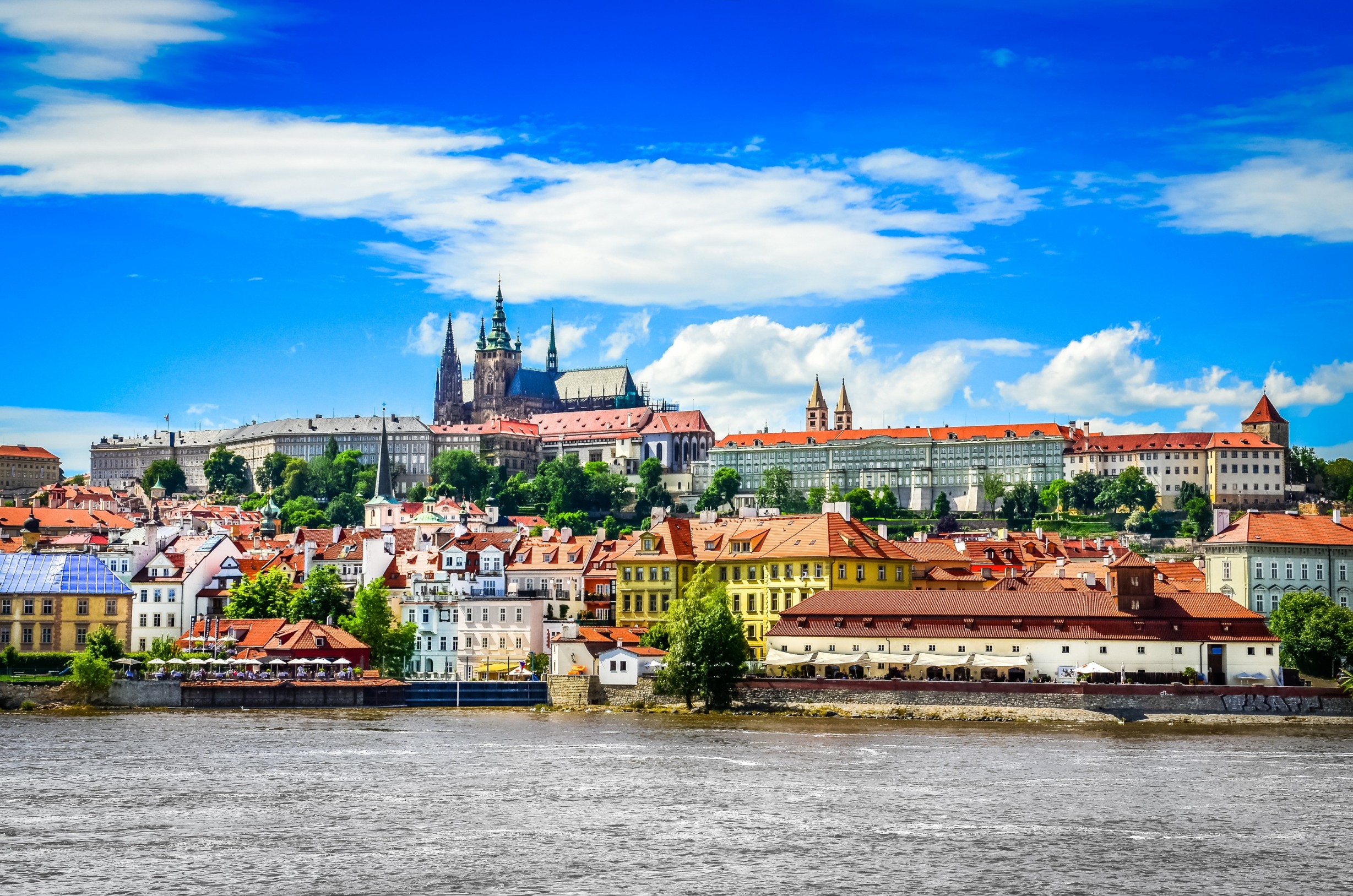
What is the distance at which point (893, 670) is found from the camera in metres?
76.8

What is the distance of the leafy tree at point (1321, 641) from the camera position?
78750 millimetres

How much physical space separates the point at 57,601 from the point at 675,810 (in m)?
55.7

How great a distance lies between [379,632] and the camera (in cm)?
8831

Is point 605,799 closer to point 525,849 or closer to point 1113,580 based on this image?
point 525,849

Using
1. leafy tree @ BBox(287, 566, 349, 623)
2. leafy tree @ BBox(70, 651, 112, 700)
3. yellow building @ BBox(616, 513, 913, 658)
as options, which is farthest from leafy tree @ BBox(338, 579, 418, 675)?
leafy tree @ BBox(70, 651, 112, 700)

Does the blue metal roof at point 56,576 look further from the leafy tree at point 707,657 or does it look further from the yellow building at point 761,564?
the leafy tree at point 707,657

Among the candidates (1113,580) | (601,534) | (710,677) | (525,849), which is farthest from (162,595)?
(525,849)

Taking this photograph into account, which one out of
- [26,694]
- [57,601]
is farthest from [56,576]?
[26,694]

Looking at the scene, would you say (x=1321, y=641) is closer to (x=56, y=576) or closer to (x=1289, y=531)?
(x=1289, y=531)

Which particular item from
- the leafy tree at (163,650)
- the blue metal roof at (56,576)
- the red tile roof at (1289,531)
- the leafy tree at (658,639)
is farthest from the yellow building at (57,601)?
the red tile roof at (1289,531)

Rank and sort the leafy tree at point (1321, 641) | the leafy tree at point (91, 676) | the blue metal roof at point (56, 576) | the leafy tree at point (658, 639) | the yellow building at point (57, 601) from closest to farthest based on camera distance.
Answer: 1. the leafy tree at point (91, 676)
2. the leafy tree at point (1321, 641)
3. the leafy tree at point (658, 639)
4. the yellow building at point (57, 601)
5. the blue metal roof at point (56, 576)

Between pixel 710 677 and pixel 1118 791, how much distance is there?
27559mm

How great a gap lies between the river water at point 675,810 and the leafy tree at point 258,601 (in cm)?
2863

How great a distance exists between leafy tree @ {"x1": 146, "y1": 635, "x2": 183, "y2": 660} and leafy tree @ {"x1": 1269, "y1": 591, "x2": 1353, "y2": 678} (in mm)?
50508
